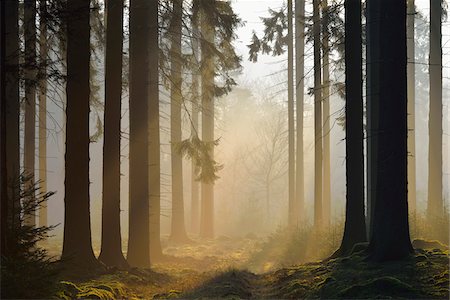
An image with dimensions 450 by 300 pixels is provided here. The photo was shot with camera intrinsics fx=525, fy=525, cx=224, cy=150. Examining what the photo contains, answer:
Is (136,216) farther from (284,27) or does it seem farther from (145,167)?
(284,27)

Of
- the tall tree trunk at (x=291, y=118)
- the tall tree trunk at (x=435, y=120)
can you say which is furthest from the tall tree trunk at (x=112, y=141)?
the tall tree trunk at (x=291, y=118)

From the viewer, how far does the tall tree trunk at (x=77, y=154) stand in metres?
11.0

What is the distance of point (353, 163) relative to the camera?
41.8ft

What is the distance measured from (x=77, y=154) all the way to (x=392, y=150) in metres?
6.35

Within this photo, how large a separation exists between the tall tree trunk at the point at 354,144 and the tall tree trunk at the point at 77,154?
580 cm

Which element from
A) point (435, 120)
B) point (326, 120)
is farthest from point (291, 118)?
point (435, 120)

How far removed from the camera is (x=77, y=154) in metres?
11.1

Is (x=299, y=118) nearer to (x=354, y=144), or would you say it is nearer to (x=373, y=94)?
(x=354, y=144)

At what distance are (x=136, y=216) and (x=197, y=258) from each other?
643 cm

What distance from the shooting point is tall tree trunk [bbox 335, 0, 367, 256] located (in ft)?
40.9

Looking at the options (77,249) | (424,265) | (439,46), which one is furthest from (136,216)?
(439,46)

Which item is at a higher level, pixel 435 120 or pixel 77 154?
pixel 435 120

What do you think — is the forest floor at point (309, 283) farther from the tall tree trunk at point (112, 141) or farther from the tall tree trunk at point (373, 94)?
the tall tree trunk at point (373, 94)

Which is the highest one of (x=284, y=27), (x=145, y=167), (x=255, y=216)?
(x=284, y=27)
